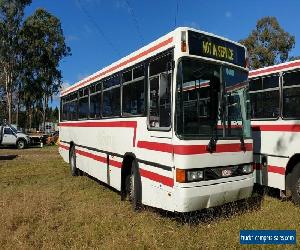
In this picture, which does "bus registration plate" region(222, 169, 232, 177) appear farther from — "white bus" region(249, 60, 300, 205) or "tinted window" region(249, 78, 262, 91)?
"tinted window" region(249, 78, 262, 91)

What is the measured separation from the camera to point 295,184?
9.52 meters

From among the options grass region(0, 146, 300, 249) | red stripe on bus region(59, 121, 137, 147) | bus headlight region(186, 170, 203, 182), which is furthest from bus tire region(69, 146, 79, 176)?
bus headlight region(186, 170, 203, 182)

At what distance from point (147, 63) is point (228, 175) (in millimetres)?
2615

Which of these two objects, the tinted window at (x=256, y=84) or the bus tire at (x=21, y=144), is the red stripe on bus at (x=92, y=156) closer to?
the tinted window at (x=256, y=84)

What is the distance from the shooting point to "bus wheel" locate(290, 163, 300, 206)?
9.43m

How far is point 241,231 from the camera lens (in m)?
7.01

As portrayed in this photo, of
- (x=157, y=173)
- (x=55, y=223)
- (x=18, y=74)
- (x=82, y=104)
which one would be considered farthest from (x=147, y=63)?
(x=18, y=74)

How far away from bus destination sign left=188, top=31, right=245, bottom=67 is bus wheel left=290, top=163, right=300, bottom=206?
2624 millimetres

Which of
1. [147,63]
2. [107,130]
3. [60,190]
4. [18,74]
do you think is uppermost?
[18,74]

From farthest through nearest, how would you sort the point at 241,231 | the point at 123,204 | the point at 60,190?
1. the point at 60,190
2. the point at 123,204
3. the point at 241,231

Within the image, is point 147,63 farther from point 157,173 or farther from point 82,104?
point 82,104

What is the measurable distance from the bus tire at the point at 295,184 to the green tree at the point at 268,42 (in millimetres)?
39497

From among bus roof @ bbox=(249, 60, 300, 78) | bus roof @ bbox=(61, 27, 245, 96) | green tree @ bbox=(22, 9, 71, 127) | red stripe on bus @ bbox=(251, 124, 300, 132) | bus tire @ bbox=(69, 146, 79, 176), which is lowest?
bus tire @ bbox=(69, 146, 79, 176)

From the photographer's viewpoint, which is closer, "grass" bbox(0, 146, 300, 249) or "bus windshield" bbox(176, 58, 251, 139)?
"grass" bbox(0, 146, 300, 249)
